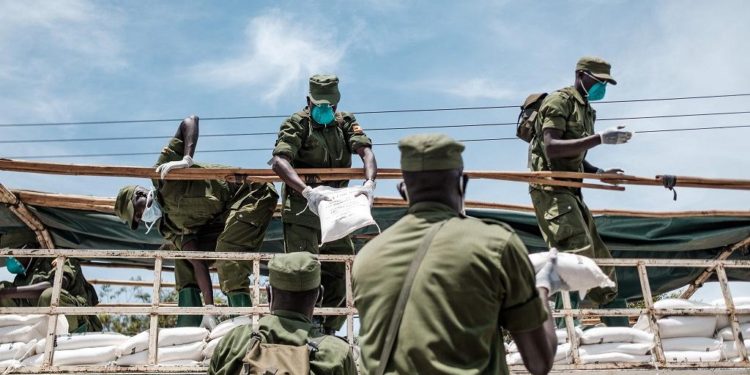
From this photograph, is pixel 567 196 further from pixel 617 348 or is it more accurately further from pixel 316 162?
pixel 316 162

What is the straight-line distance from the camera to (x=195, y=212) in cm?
635

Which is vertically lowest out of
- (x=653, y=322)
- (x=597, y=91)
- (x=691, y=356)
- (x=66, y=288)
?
(x=691, y=356)

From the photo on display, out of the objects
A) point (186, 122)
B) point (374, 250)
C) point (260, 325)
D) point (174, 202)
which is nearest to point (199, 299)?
point (174, 202)

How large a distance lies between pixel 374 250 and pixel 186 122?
436 centimetres

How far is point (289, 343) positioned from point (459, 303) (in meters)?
1.18

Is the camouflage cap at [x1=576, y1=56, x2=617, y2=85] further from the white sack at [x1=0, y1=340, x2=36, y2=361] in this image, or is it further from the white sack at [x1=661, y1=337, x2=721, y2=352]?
the white sack at [x1=0, y1=340, x2=36, y2=361]

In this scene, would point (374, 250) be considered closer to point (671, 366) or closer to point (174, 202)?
point (671, 366)

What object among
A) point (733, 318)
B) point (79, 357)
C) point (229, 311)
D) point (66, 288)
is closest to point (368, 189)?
point (229, 311)

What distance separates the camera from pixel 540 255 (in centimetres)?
250

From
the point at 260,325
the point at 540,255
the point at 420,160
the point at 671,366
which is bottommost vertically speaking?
the point at 671,366

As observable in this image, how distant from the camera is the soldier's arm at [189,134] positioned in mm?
6317

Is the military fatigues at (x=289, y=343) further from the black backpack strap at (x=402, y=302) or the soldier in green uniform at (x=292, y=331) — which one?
the black backpack strap at (x=402, y=302)

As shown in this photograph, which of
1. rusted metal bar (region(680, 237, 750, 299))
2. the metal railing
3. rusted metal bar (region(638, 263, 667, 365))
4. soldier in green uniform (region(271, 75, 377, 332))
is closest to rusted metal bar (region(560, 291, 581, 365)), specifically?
the metal railing

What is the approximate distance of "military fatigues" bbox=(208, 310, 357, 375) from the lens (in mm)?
3137
